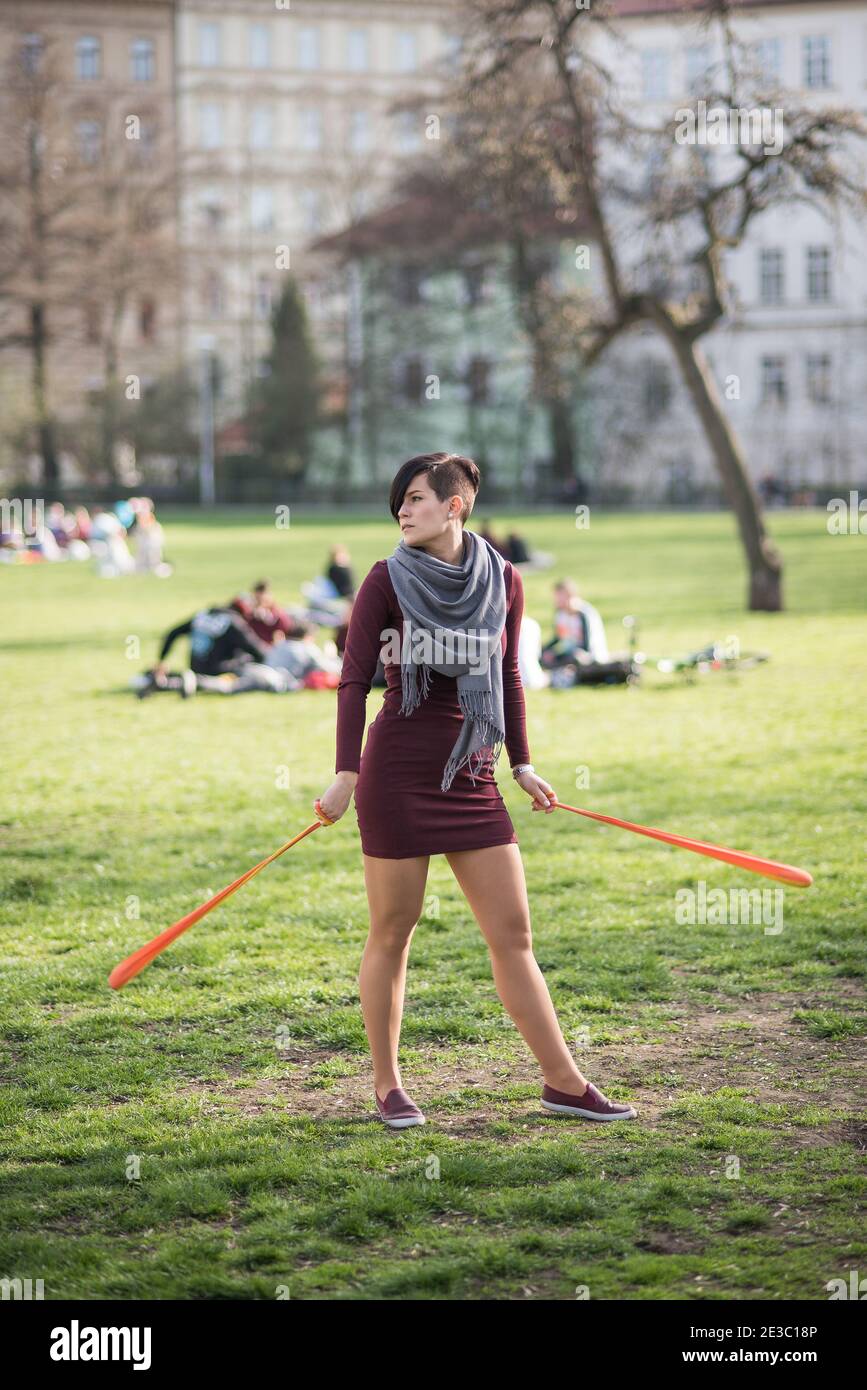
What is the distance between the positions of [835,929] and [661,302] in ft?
48.9

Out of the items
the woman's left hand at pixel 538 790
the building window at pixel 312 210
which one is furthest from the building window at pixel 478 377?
the woman's left hand at pixel 538 790

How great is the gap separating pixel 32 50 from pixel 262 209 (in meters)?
21.7

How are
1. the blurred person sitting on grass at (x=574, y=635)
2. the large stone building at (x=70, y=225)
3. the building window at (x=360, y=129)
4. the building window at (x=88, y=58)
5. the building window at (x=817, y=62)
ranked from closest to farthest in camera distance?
the blurred person sitting on grass at (x=574, y=635) < the large stone building at (x=70, y=225) < the building window at (x=817, y=62) < the building window at (x=360, y=129) < the building window at (x=88, y=58)

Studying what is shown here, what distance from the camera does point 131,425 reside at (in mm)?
62188

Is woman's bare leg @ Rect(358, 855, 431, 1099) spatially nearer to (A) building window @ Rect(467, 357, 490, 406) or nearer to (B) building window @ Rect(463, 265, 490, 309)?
(B) building window @ Rect(463, 265, 490, 309)

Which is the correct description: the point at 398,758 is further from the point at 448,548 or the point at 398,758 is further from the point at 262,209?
the point at 262,209

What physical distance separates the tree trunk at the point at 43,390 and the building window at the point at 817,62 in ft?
111

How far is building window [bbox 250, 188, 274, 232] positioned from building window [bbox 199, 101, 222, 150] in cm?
381

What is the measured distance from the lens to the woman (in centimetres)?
464

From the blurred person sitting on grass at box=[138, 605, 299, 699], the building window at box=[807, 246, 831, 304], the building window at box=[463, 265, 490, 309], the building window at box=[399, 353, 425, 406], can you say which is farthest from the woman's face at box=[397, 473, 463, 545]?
the building window at box=[807, 246, 831, 304]

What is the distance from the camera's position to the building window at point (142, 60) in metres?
80.8

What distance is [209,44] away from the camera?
81062 millimetres

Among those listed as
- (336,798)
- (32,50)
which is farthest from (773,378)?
(336,798)

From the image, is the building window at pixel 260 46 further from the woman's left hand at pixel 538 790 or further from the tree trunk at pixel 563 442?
the woman's left hand at pixel 538 790
